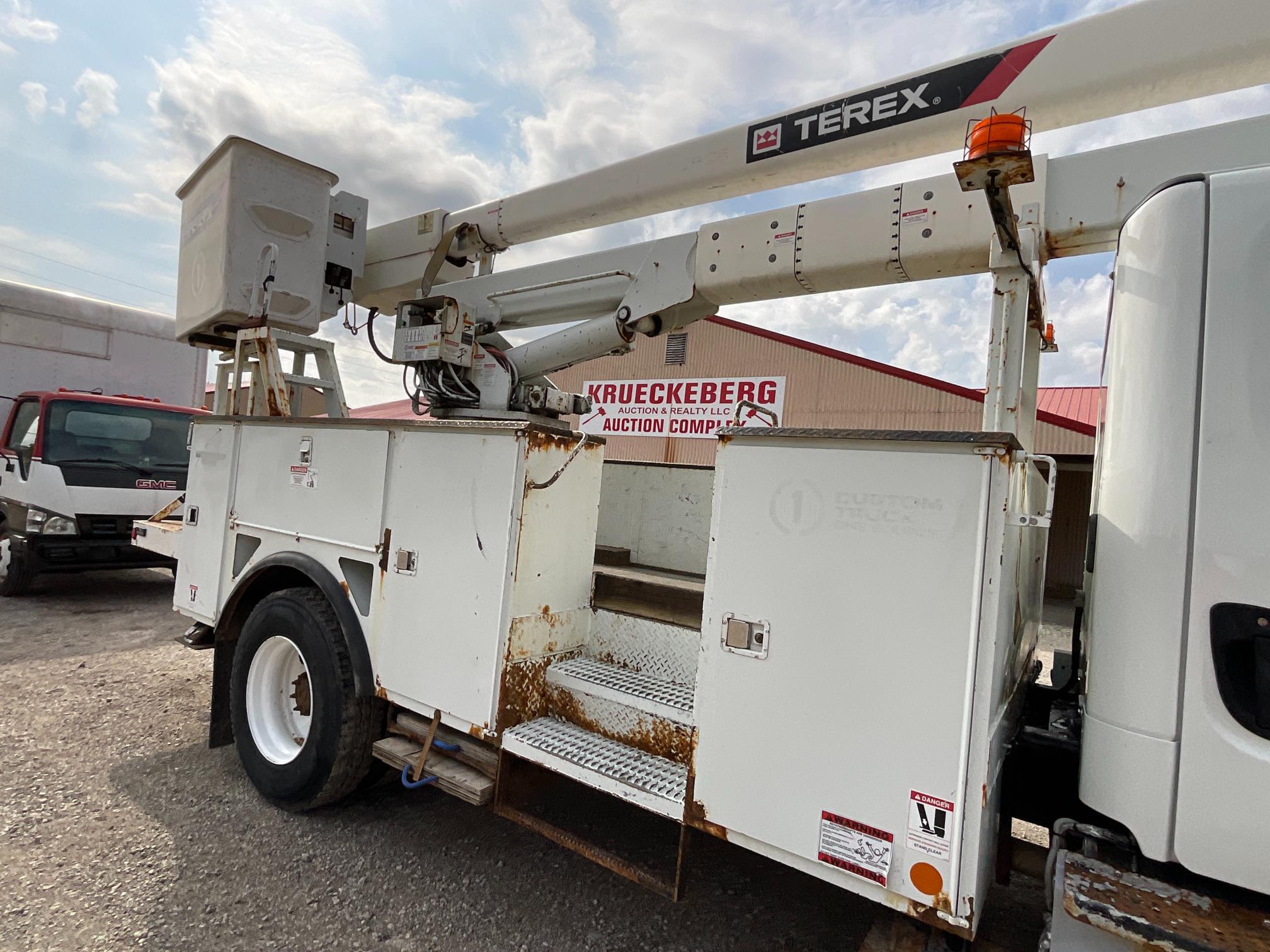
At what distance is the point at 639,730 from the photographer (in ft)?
8.39

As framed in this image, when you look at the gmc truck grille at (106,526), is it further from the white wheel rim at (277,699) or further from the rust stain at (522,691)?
the rust stain at (522,691)

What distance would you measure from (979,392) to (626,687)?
11963 millimetres

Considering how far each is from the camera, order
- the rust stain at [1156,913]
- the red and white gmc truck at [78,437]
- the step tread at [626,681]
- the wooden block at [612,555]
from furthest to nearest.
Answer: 1. the red and white gmc truck at [78,437]
2. the wooden block at [612,555]
3. the step tread at [626,681]
4. the rust stain at [1156,913]

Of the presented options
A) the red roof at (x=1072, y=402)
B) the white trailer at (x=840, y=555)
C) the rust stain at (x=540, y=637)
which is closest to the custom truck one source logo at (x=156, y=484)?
the white trailer at (x=840, y=555)

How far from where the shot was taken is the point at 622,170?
3656mm

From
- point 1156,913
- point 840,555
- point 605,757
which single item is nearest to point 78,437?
point 605,757

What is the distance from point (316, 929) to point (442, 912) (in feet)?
1.47

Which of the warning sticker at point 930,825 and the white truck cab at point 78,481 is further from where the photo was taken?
the white truck cab at point 78,481

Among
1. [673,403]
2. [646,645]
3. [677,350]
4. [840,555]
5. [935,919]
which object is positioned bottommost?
[935,919]

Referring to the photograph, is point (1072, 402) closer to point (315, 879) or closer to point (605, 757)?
point (605, 757)

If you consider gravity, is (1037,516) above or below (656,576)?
above

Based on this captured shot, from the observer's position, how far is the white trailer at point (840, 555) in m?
1.54

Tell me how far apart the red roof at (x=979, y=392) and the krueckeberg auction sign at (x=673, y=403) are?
983 mm

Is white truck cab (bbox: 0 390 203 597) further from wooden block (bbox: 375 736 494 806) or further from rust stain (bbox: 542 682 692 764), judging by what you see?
rust stain (bbox: 542 682 692 764)
